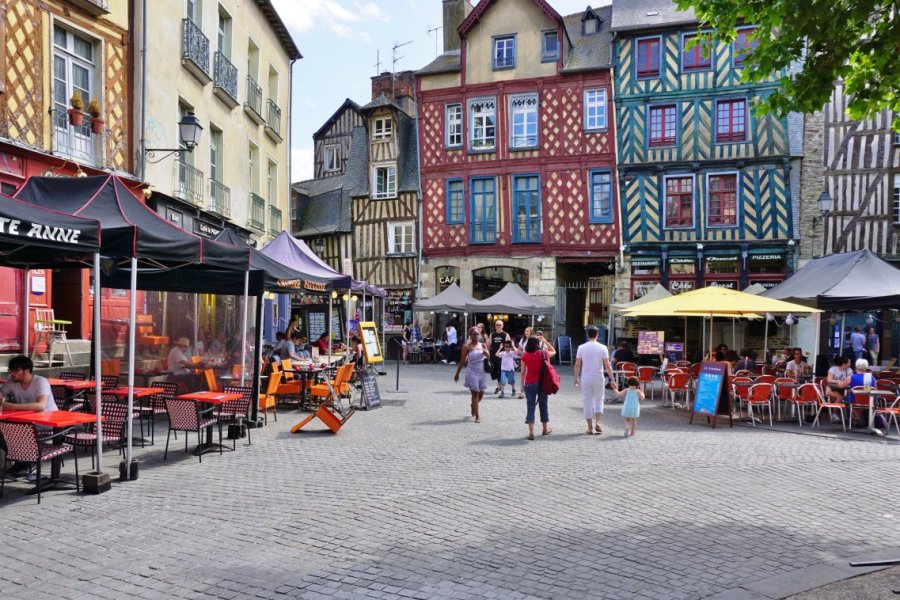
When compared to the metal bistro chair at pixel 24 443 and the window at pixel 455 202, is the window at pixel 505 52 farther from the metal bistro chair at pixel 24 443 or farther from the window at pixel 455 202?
the metal bistro chair at pixel 24 443

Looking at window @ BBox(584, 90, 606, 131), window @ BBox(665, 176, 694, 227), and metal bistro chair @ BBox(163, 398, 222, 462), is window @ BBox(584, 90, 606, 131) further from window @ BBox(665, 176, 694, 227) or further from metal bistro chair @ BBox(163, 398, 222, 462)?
metal bistro chair @ BBox(163, 398, 222, 462)

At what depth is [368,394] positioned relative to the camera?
1173 centimetres

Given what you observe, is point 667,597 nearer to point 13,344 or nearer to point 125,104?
point 13,344

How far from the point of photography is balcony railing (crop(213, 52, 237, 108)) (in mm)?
16312

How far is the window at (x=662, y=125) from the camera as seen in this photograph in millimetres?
23172

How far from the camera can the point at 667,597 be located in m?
3.95

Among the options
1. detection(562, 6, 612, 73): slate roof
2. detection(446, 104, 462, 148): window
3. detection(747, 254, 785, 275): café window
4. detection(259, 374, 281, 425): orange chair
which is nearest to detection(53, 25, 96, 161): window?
detection(259, 374, 281, 425): orange chair

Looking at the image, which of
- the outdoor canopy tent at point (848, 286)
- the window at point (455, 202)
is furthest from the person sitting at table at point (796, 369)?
the window at point (455, 202)

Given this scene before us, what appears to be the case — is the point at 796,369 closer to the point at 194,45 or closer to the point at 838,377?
the point at 838,377

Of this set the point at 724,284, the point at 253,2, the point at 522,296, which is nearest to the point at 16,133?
the point at 253,2

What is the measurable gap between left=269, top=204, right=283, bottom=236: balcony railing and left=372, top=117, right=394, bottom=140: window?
746 cm

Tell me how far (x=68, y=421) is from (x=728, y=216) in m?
20.8

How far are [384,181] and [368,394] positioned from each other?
17054 mm

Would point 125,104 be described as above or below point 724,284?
above
